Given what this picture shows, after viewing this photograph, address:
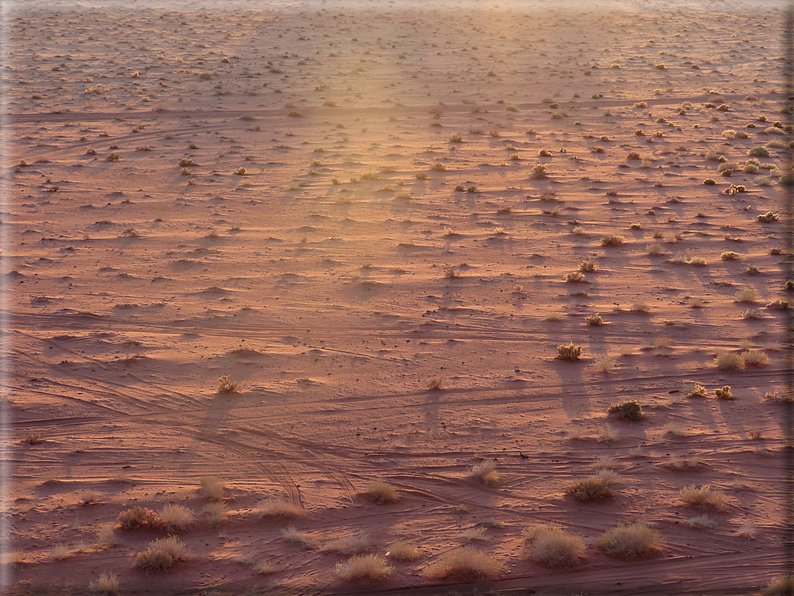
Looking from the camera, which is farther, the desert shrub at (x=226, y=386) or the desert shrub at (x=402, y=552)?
the desert shrub at (x=226, y=386)

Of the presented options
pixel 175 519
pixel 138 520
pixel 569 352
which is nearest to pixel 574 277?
pixel 569 352

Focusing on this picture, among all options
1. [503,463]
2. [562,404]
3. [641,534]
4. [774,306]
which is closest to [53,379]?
[503,463]

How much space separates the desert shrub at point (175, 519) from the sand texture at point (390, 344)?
23 mm

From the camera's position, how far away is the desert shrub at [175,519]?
758 centimetres

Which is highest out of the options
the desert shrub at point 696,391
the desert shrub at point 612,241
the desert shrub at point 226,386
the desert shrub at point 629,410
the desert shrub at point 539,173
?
the desert shrub at point 539,173

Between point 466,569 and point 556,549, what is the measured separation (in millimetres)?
1015

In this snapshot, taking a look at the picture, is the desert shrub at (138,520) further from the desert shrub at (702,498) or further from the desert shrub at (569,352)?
the desert shrub at (569,352)

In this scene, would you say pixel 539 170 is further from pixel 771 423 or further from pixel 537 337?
pixel 771 423

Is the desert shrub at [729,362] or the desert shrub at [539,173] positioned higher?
the desert shrub at [539,173]

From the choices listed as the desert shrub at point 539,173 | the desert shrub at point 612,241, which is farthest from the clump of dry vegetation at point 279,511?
the desert shrub at point 539,173

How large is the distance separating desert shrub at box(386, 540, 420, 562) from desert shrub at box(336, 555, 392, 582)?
25cm

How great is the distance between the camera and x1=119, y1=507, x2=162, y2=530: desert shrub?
7.55 meters

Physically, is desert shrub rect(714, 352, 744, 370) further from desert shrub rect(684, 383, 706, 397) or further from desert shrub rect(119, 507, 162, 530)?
desert shrub rect(119, 507, 162, 530)

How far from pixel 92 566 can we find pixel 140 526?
0.66 metres
